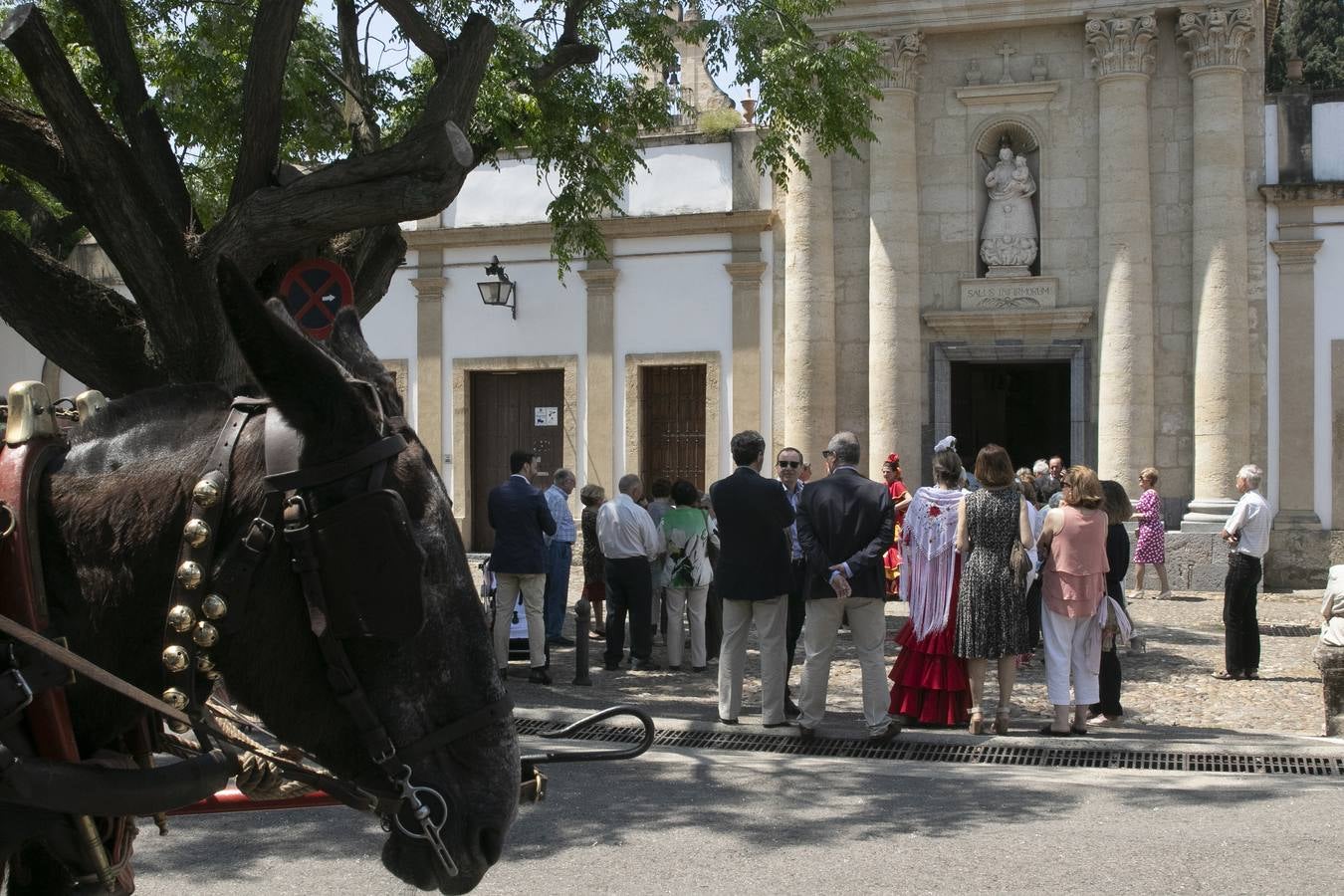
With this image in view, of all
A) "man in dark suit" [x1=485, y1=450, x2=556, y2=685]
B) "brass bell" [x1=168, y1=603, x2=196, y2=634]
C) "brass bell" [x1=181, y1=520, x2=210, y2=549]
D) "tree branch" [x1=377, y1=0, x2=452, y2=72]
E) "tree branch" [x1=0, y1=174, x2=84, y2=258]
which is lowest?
"man in dark suit" [x1=485, y1=450, x2=556, y2=685]

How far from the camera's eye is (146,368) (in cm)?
812

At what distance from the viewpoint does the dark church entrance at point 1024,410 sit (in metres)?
20.3

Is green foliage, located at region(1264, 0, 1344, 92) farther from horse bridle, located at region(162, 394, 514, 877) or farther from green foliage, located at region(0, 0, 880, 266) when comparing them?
→ horse bridle, located at region(162, 394, 514, 877)

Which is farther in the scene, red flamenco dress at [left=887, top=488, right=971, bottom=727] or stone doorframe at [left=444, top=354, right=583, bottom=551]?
stone doorframe at [left=444, top=354, right=583, bottom=551]

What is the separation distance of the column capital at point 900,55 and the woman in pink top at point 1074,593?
11095 mm

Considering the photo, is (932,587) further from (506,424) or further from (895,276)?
(506,424)

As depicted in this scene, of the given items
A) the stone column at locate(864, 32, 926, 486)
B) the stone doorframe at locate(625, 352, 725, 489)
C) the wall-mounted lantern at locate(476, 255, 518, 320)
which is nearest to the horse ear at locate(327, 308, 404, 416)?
the stone column at locate(864, 32, 926, 486)

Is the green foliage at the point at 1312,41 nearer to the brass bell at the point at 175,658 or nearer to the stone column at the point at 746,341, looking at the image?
the stone column at the point at 746,341

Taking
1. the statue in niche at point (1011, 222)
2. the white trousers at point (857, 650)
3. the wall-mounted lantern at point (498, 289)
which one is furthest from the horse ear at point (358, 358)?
the wall-mounted lantern at point (498, 289)

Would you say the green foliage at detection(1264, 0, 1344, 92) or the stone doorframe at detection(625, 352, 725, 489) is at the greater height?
the green foliage at detection(1264, 0, 1344, 92)

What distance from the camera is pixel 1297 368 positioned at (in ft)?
57.6

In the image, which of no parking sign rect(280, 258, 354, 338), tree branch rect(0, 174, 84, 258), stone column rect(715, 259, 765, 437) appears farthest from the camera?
stone column rect(715, 259, 765, 437)

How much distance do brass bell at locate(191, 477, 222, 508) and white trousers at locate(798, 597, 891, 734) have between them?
22.5 ft

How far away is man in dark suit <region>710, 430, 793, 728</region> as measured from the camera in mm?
8859
